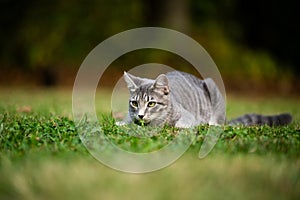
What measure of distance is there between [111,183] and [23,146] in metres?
1.35

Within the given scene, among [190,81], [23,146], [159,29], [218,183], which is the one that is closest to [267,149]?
[218,183]

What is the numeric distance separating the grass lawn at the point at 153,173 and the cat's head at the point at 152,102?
2.56ft

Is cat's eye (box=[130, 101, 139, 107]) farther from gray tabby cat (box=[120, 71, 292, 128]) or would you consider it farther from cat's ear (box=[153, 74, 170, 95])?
cat's ear (box=[153, 74, 170, 95])

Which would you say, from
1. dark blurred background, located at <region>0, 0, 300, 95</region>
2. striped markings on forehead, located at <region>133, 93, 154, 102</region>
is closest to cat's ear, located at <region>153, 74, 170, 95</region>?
striped markings on forehead, located at <region>133, 93, 154, 102</region>

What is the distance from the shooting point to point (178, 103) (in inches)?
238

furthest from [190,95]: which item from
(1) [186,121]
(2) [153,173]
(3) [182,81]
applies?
(2) [153,173]

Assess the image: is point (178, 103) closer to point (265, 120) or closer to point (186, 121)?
point (186, 121)

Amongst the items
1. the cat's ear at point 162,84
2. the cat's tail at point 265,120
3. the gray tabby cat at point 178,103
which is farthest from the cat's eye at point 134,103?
the cat's tail at point 265,120

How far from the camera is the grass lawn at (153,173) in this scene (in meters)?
2.98

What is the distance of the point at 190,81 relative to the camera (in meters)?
6.69

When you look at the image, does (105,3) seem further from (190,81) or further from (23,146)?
(23,146)

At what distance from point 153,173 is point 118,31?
12.3m

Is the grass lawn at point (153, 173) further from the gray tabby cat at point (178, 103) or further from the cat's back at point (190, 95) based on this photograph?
the cat's back at point (190, 95)

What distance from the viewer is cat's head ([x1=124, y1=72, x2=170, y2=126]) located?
5441 mm
